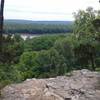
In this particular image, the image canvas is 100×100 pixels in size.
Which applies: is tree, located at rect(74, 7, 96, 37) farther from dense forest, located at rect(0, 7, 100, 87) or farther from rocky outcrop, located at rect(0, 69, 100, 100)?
rocky outcrop, located at rect(0, 69, 100, 100)

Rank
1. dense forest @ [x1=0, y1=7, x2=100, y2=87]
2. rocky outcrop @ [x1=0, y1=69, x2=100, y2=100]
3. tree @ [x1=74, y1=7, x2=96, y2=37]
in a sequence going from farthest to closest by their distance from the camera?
tree @ [x1=74, y1=7, x2=96, y2=37]
dense forest @ [x1=0, y1=7, x2=100, y2=87]
rocky outcrop @ [x1=0, y1=69, x2=100, y2=100]

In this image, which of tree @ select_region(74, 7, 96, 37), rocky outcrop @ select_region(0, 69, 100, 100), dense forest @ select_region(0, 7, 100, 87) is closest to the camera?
rocky outcrop @ select_region(0, 69, 100, 100)

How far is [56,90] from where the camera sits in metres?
9.19

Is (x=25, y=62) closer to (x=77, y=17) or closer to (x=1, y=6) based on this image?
(x=77, y=17)

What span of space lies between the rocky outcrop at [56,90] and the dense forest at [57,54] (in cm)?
78

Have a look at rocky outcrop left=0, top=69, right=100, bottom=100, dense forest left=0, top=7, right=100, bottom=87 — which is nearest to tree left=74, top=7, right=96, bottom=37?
dense forest left=0, top=7, right=100, bottom=87

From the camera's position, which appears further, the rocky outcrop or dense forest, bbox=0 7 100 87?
dense forest, bbox=0 7 100 87

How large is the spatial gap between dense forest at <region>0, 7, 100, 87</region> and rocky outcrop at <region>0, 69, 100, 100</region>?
0.78 meters

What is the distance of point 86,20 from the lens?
27844 millimetres

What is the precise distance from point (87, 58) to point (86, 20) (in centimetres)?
754

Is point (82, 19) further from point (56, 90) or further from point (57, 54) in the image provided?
point (56, 90)

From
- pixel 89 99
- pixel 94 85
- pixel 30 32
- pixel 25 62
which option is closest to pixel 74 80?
pixel 94 85

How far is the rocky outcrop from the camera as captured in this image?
8.77 metres

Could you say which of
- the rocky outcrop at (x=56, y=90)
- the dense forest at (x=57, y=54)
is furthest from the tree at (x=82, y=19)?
the rocky outcrop at (x=56, y=90)
